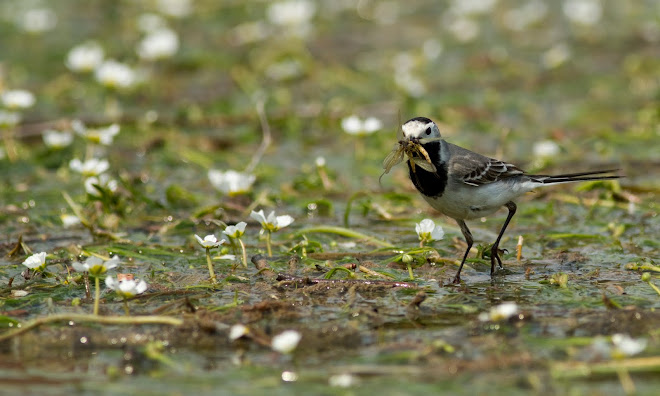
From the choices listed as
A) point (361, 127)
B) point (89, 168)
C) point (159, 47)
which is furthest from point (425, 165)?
point (159, 47)

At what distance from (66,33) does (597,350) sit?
39.2 ft

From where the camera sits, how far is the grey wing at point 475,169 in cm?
679

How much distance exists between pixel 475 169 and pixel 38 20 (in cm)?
949

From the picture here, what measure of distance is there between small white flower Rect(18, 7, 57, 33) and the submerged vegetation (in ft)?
0.21

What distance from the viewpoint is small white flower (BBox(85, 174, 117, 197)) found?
787 cm

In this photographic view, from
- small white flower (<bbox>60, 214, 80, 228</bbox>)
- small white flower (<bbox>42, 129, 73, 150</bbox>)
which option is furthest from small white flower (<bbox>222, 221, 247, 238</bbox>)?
small white flower (<bbox>42, 129, 73, 150</bbox>)

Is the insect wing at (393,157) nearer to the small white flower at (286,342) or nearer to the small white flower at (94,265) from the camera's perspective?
the small white flower at (286,342)

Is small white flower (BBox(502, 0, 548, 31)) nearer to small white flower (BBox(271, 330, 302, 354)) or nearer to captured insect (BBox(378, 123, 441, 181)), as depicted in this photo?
captured insect (BBox(378, 123, 441, 181))

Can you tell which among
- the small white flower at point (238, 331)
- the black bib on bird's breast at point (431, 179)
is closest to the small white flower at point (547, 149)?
the black bib on bird's breast at point (431, 179)

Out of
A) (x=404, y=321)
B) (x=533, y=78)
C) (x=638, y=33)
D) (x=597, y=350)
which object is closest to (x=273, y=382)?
(x=404, y=321)

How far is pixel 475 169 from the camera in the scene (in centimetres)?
689

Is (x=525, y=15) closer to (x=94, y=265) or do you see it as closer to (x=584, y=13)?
(x=584, y=13)

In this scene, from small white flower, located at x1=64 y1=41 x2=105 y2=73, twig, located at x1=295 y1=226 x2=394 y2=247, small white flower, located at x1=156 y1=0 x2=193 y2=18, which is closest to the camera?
twig, located at x1=295 y1=226 x2=394 y2=247

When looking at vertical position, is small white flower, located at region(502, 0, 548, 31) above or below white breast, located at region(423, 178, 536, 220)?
above
